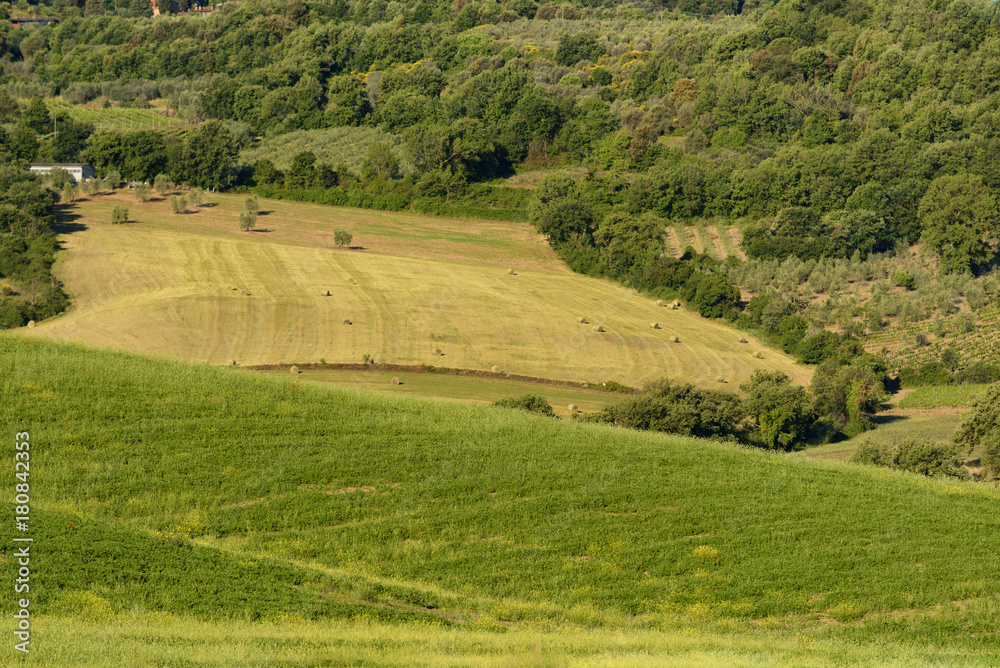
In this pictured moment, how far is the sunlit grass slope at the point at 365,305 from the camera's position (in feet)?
285

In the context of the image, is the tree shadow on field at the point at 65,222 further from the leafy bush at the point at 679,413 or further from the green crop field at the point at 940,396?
the green crop field at the point at 940,396

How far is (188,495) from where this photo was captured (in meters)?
39.6

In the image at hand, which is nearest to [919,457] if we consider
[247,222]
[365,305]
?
[365,305]

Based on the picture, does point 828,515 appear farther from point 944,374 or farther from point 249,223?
point 249,223

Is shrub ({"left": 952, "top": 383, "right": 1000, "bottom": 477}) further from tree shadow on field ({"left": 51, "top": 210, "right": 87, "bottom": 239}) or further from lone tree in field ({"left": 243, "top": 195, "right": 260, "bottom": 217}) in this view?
tree shadow on field ({"left": 51, "top": 210, "right": 87, "bottom": 239})

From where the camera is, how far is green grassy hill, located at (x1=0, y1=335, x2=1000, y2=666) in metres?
28.4

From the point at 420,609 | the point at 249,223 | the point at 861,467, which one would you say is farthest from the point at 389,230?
the point at 420,609

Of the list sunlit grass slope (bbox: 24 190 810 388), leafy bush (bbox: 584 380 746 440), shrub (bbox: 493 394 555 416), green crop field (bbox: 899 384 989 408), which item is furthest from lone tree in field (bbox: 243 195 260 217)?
green crop field (bbox: 899 384 989 408)

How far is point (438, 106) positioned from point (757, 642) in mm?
172931

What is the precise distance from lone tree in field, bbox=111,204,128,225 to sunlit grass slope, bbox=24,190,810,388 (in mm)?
954

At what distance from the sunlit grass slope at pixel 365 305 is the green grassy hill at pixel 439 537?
3443cm

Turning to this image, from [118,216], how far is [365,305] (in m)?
46.4

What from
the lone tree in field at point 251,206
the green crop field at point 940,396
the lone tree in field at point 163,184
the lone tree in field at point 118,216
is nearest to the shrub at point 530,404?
the green crop field at point 940,396

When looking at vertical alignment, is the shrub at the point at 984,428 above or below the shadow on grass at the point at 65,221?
below
